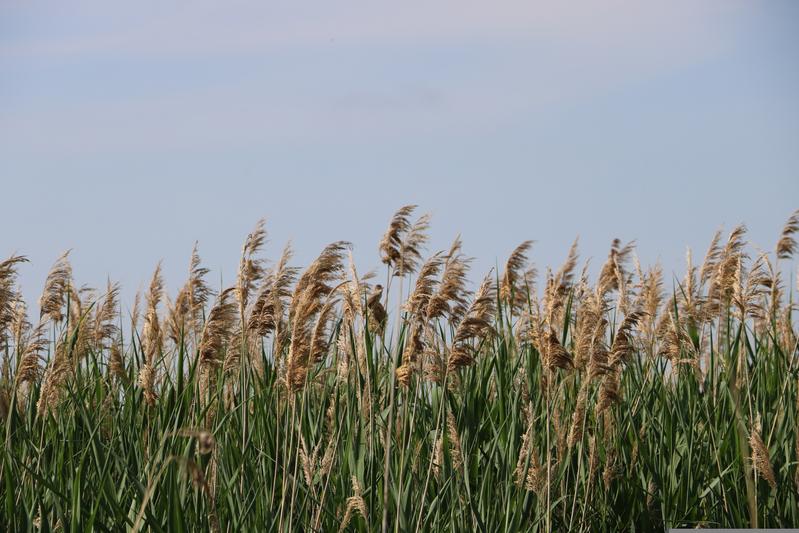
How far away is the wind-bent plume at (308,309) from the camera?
427 cm

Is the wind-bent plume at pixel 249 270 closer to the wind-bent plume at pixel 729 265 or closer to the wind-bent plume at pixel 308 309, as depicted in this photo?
the wind-bent plume at pixel 308 309

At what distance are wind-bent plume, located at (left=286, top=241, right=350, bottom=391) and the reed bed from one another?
10mm

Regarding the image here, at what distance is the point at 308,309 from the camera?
4.41 m

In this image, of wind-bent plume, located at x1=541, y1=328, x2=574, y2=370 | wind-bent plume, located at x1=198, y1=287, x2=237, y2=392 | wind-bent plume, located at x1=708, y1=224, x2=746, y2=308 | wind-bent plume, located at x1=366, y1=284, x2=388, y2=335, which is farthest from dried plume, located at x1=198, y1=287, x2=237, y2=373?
wind-bent plume, located at x1=708, y1=224, x2=746, y2=308

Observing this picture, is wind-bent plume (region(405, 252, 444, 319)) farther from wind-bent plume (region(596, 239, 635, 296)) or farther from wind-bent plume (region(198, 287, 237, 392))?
Answer: wind-bent plume (region(596, 239, 635, 296))

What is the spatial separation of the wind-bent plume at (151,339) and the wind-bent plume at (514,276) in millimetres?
2554

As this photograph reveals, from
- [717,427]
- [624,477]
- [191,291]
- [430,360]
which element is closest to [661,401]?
[717,427]

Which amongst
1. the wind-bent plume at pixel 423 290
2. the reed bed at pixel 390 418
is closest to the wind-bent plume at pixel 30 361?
the reed bed at pixel 390 418

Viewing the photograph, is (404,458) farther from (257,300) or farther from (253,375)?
(253,375)

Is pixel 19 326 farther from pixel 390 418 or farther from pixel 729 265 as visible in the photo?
pixel 729 265

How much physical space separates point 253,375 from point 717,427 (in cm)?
301

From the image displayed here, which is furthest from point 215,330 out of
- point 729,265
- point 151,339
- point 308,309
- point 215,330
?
point 729,265

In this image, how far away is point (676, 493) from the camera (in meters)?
5.44

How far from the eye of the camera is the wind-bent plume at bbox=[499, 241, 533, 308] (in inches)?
291
